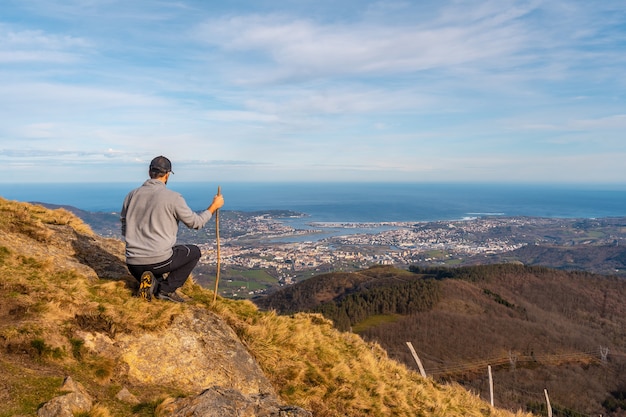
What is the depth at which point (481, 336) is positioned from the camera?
76688 millimetres

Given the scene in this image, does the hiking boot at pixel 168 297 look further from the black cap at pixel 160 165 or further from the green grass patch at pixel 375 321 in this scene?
the green grass patch at pixel 375 321

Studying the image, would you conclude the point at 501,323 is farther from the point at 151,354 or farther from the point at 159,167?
the point at 159,167

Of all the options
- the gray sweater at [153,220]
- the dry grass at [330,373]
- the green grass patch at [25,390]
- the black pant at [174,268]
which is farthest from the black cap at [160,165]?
the green grass patch at [25,390]

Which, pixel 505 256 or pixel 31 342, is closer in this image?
pixel 31 342

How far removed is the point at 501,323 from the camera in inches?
3307

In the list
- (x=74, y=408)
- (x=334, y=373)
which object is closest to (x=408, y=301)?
(x=334, y=373)

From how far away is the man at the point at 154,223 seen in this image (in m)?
7.82

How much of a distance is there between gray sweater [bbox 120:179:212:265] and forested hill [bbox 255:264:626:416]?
153 feet

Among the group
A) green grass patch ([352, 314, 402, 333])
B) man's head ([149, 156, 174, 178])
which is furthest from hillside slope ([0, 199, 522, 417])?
green grass patch ([352, 314, 402, 333])

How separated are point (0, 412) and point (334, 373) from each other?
6.77 meters

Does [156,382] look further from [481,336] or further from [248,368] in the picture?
[481,336]

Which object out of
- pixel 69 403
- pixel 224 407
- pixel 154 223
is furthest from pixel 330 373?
pixel 69 403

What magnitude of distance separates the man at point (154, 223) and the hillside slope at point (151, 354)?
2.31ft

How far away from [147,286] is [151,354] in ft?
5.79
